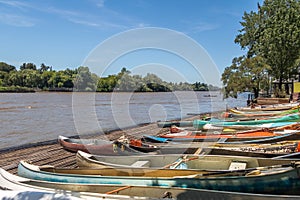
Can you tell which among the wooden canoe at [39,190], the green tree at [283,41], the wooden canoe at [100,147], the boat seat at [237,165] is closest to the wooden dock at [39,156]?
the wooden canoe at [100,147]

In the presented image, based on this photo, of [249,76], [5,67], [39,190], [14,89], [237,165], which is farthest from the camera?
[5,67]

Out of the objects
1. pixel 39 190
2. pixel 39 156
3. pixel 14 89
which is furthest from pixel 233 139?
pixel 14 89

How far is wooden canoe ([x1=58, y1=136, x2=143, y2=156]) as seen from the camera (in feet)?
29.7

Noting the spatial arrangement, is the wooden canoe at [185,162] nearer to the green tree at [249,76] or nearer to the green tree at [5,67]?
the green tree at [249,76]

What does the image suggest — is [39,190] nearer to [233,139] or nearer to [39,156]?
[39,156]

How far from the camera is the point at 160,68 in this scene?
1012 cm

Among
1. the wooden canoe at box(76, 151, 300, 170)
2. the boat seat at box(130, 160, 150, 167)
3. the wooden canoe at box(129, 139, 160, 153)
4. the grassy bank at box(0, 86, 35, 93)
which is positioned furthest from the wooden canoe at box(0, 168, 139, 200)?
the grassy bank at box(0, 86, 35, 93)

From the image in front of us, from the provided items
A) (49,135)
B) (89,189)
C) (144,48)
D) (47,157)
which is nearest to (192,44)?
(144,48)

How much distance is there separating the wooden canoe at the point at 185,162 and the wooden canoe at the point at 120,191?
3.62ft

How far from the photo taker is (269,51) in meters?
29.7

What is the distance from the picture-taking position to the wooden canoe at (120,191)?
13.6 ft

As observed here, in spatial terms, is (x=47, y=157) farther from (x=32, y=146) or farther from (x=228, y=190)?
(x=228, y=190)

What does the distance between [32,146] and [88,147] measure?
13.9ft

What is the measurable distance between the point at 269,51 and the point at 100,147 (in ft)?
82.4
